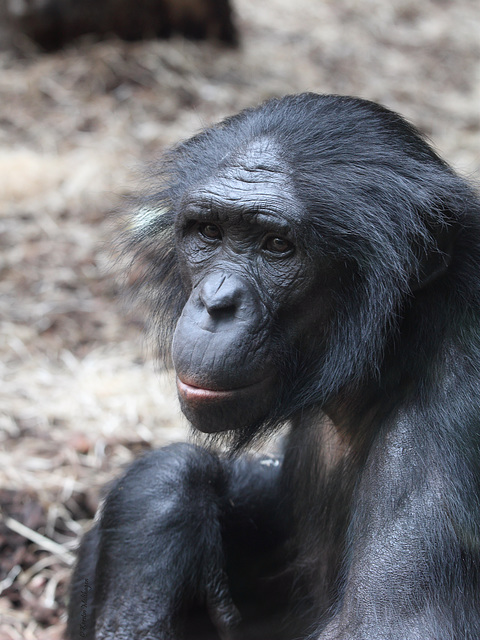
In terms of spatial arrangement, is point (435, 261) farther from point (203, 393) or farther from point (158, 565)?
point (158, 565)

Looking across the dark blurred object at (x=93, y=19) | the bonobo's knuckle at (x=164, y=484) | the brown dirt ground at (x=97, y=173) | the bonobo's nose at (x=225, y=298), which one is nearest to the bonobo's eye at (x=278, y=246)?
the bonobo's nose at (x=225, y=298)

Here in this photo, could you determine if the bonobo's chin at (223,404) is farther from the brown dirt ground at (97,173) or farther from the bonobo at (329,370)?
the brown dirt ground at (97,173)

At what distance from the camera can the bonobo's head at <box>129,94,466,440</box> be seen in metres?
3.51

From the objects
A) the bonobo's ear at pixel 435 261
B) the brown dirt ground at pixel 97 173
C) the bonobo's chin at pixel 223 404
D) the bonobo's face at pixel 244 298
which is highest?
the bonobo's ear at pixel 435 261

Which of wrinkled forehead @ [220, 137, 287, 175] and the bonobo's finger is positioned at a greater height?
wrinkled forehead @ [220, 137, 287, 175]

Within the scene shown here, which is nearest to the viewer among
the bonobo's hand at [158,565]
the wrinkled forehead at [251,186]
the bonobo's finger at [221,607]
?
the wrinkled forehead at [251,186]

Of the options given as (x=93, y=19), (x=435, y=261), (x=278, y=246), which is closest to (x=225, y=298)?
(x=278, y=246)

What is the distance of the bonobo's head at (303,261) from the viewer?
3510 millimetres

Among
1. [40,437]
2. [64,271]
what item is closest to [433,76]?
Answer: [64,271]

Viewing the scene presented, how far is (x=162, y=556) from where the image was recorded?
13.8 feet

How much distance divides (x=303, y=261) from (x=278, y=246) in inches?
4.8

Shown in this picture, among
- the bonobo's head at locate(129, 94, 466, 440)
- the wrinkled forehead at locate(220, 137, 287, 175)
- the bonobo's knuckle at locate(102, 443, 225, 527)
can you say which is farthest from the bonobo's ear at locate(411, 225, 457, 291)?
the bonobo's knuckle at locate(102, 443, 225, 527)

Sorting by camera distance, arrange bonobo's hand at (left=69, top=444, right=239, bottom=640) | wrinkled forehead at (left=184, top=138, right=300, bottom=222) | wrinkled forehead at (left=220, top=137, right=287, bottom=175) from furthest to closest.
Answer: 1. bonobo's hand at (left=69, top=444, right=239, bottom=640)
2. wrinkled forehead at (left=220, top=137, right=287, bottom=175)
3. wrinkled forehead at (left=184, top=138, right=300, bottom=222)

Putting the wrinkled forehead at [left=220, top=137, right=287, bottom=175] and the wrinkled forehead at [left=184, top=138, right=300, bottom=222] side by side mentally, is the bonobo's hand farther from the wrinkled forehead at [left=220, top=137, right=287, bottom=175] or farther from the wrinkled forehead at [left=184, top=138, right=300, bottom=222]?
the wrinkled forehead at [left=220, top=137, right=287, bottom=175]
